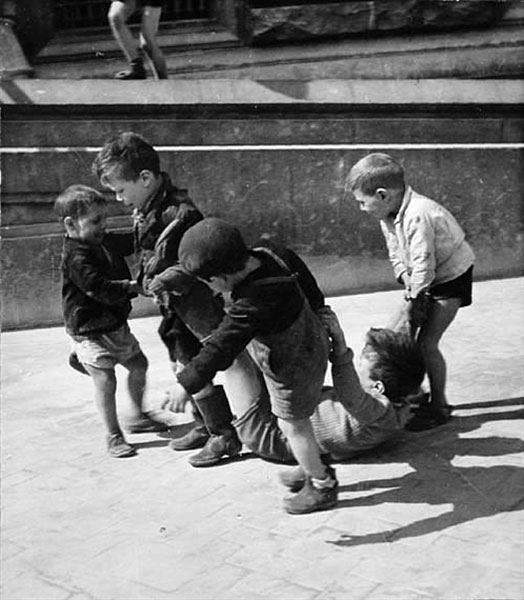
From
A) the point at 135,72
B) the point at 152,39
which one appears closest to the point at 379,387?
the point at 135,72

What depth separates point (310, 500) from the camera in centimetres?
362

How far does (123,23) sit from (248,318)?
5.29m

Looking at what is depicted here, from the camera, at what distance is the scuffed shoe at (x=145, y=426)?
4816mm

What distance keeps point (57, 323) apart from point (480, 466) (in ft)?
13.8

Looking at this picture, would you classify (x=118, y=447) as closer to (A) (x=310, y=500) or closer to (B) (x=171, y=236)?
(B) (x=171, y=236)

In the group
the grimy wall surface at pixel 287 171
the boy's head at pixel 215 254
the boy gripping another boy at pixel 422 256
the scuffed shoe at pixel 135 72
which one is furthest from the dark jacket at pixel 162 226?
the scuffed shoe at pixel 135 72

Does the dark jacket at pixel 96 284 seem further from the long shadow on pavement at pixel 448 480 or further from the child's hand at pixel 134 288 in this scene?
the long shadow on pavement at pixel 448 480

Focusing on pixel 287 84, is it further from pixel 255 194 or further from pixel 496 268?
pixel 496 268

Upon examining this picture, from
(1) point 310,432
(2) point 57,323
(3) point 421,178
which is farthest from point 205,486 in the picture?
(3) point 421,178

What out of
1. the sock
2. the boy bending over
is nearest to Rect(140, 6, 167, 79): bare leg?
the boy bending over

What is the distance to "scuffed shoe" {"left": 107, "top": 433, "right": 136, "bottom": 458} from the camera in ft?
14.6

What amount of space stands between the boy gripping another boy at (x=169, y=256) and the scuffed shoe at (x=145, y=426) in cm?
55

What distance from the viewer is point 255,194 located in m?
7.49

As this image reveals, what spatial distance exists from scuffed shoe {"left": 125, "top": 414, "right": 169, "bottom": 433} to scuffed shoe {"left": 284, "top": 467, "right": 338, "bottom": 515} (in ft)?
4.35
